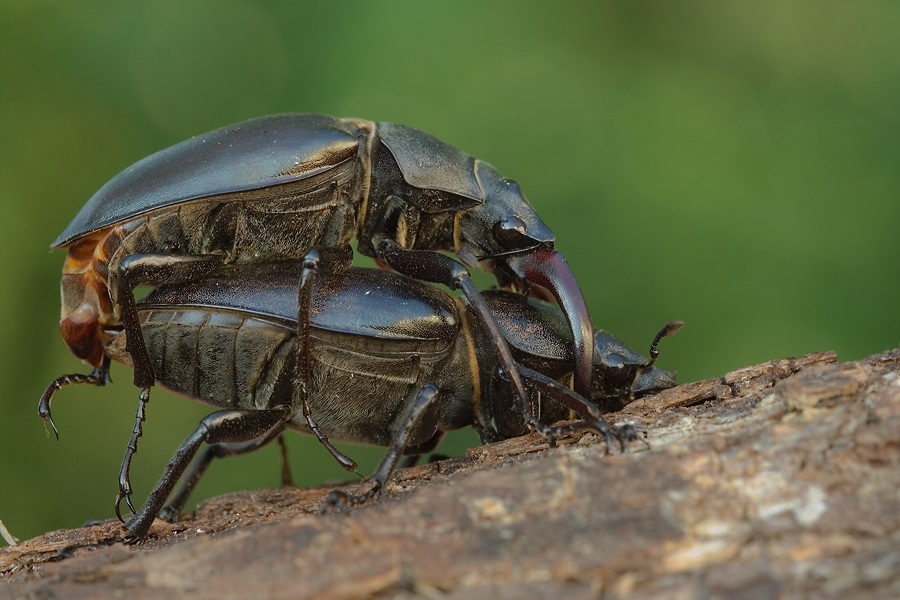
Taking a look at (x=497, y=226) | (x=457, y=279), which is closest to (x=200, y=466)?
(x=457, y=279)

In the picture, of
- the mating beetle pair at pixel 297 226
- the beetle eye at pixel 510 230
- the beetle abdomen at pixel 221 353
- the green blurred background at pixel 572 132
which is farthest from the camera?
the green blurred background at pixel 572 132

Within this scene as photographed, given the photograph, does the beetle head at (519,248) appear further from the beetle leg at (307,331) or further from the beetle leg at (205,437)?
the beetle leg at (205,437)

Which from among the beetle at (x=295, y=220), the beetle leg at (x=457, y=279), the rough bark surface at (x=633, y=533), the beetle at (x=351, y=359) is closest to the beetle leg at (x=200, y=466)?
the beetle at (x=351, y=359)

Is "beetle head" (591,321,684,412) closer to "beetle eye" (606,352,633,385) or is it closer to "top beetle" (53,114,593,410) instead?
"beetle eye" (606,352,633,385)

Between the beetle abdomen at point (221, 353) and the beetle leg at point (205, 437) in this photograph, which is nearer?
the beetle leg at point (205, 437)

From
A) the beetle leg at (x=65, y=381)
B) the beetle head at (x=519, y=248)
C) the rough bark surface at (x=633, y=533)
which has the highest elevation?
the beetle head at (x=519, y=248)

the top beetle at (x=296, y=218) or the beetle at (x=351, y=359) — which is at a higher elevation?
the top beetle at (x=296, y=218)

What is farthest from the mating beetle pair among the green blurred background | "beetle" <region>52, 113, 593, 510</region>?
the green blurred background
